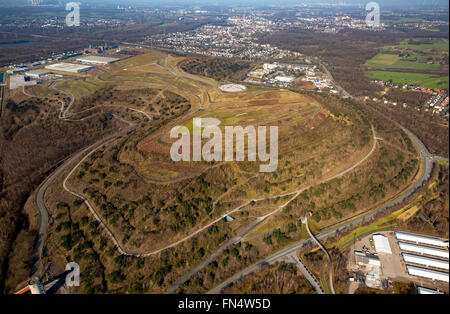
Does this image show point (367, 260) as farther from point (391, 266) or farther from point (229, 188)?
point (229, 188)

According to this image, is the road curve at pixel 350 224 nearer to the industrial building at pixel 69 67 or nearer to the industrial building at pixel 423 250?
the industrial building at pixel 423 250

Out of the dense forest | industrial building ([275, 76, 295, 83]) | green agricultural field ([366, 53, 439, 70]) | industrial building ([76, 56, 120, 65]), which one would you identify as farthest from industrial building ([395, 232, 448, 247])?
industrial building ([76, 56, 120, 65])

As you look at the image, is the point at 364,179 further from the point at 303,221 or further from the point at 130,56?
the point at 130,56

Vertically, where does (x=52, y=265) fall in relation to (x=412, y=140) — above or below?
below

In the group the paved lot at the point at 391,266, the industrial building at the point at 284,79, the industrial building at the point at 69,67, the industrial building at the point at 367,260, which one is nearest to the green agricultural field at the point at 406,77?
the industrial building at the point at 284,79

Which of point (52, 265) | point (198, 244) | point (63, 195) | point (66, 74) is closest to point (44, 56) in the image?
point (66, 74)

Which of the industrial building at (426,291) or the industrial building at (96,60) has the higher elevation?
the industrial building at (96,60)
